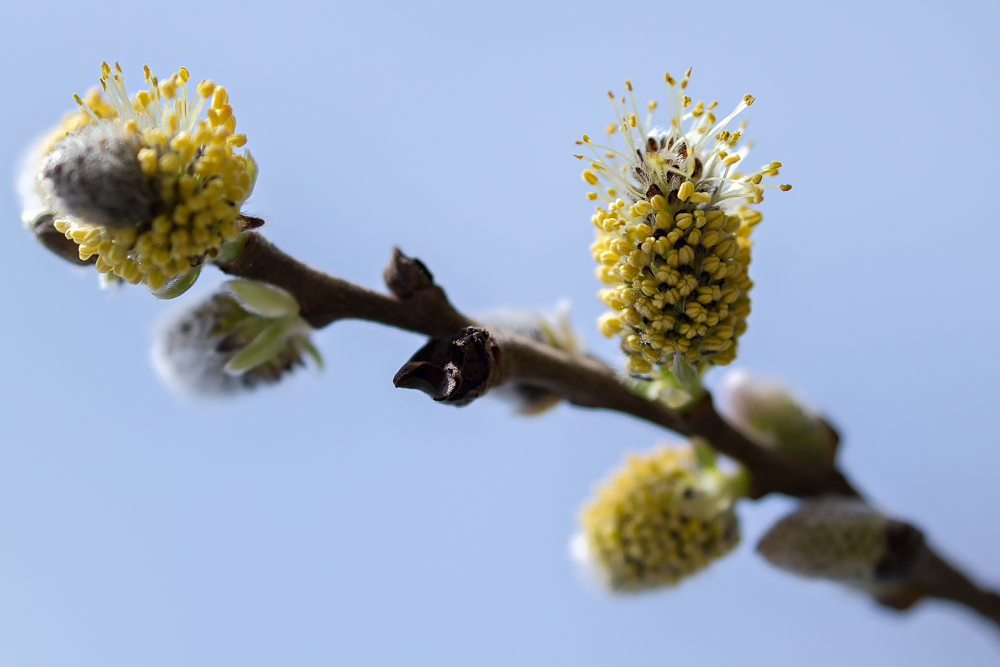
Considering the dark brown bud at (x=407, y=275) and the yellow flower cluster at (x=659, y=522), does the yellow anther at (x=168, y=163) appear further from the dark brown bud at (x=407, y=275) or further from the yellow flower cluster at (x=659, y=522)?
the yellow flower cluster at (x=659, y=522)

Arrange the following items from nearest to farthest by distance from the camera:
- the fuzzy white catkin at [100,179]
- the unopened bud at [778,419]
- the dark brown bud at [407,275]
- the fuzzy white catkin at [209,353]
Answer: the fuzzy white catkin at [100,179]
the dark brown bud at [407,275]
the fuzzy white catkin at [209,353]
the unopened bud at [778,419]

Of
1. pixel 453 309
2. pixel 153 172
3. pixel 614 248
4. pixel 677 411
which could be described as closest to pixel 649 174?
pixel 614 248

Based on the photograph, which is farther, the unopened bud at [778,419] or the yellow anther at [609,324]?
the unopened bud at [778,419]

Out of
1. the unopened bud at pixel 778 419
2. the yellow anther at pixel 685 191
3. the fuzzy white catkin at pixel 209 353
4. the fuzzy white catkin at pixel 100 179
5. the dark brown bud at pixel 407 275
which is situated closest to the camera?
the fuzzy white catkin at pixel 100 179

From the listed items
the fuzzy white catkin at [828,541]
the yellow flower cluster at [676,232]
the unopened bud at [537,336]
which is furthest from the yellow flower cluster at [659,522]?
the yellow flower cluster at [676,232]

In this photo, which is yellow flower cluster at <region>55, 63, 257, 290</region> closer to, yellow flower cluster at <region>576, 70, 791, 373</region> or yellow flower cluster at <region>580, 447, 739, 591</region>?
yellow flower cluster at <region>576, 70, 791, 373</region>

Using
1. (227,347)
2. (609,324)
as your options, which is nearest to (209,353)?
(227,347)

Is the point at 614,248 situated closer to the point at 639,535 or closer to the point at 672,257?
the point at 672,257

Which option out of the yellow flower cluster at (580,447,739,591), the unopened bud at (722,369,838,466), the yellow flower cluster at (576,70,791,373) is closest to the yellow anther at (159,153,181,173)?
the yellow flower cluster at (576,70,791,373)
